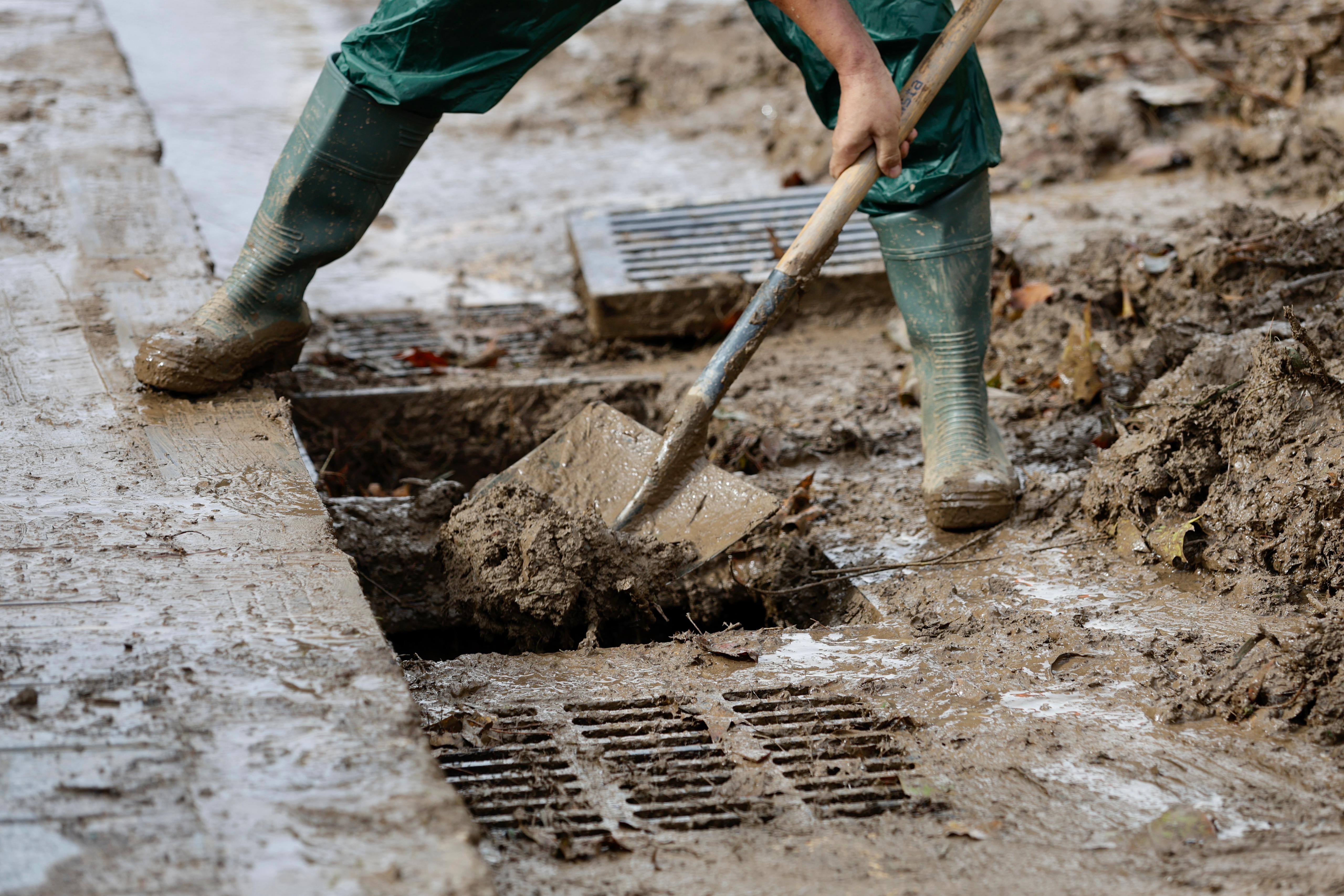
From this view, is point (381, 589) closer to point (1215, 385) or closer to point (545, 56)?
point (545, 56)

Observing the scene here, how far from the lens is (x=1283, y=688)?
1.83 m

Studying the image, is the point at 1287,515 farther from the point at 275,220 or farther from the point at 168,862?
the point at 275,220

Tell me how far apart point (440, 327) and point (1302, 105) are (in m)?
3.30

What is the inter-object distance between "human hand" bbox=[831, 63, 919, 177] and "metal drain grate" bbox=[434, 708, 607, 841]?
1251 mm

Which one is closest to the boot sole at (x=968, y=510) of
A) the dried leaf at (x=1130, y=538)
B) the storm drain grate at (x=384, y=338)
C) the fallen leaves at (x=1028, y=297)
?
the dried leaf at (x=1130, y=538)

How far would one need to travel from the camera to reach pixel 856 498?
8.93 feet

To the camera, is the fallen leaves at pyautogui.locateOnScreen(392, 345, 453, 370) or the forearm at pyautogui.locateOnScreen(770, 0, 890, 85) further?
the fallen leaves at pyautogui.locateOnScreen(392, 345, 453, 370)

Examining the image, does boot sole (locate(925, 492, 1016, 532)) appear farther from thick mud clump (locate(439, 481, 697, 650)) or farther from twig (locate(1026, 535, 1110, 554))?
thick mud clump (locate(439, 481, 697, 650))

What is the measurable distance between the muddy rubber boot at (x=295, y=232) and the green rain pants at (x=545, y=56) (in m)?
0.07

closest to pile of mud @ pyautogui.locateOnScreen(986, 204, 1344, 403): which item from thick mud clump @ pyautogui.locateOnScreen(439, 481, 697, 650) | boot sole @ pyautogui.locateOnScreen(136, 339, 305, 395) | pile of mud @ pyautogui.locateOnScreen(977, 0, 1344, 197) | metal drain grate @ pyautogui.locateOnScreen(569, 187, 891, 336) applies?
metal drain grate @ pyautogui.locateOnScreen(569, 187, 891, 336)

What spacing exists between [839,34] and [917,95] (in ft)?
0.79

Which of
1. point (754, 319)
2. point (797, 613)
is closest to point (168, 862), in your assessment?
point (797, 613)

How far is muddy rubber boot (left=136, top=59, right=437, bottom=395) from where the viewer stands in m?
2.46

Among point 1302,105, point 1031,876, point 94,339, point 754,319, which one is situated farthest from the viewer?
point 1302,105
